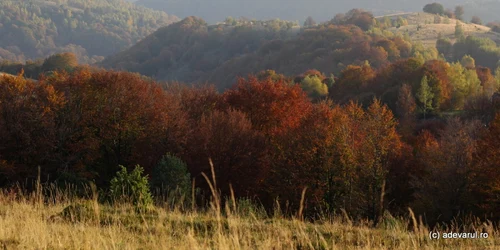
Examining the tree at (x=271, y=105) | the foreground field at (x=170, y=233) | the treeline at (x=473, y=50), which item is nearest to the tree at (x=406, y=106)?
the tree at (x=271, y=105)

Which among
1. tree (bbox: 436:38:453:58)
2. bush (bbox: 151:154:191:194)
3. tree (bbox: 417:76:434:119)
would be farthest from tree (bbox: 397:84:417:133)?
tree (bbox: 436:38:453:58)

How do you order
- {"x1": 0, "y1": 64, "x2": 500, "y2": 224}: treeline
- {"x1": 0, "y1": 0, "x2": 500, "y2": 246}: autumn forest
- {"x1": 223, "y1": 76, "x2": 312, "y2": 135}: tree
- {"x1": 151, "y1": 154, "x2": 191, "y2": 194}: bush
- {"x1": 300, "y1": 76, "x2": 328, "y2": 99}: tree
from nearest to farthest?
{"x1": 151, "y1": 154, "x2": 191, "y2": 194}: bush
{"x1": 0, "y1": 0, "x2": 500, "y2": 246}: autumn forest
{"x1": 0, "y1": 64, "x2": 500, "y2": 224}: treeline
{"x1": 223, "y1": 76, "x2": 312, "y2": 135}: tree
{"x1": 300, "y1": 76, "x2": 328, "y2": 99}: tree

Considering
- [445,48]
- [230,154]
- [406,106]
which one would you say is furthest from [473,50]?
[230,154]

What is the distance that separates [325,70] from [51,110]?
426 ft

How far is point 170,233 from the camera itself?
776 cm

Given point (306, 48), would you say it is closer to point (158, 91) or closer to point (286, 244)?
point (158, 91)

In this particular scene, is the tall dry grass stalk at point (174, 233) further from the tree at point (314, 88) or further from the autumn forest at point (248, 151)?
the tree at point (314, 88)

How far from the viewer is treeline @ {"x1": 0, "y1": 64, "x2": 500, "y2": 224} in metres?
32.8

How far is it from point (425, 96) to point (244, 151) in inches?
1814

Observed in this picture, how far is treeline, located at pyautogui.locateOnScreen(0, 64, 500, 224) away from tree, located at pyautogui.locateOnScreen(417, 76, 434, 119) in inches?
1069

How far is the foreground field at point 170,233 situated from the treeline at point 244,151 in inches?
778

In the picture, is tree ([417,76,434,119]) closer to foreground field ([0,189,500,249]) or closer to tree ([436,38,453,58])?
foreground field ([0,189,500,249])

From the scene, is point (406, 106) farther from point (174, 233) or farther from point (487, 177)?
point (174, 233)

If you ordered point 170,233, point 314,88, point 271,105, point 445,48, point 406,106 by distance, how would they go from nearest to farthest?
point 170,233
point 271,105
point 406,106
point 314,88
point 445,48
